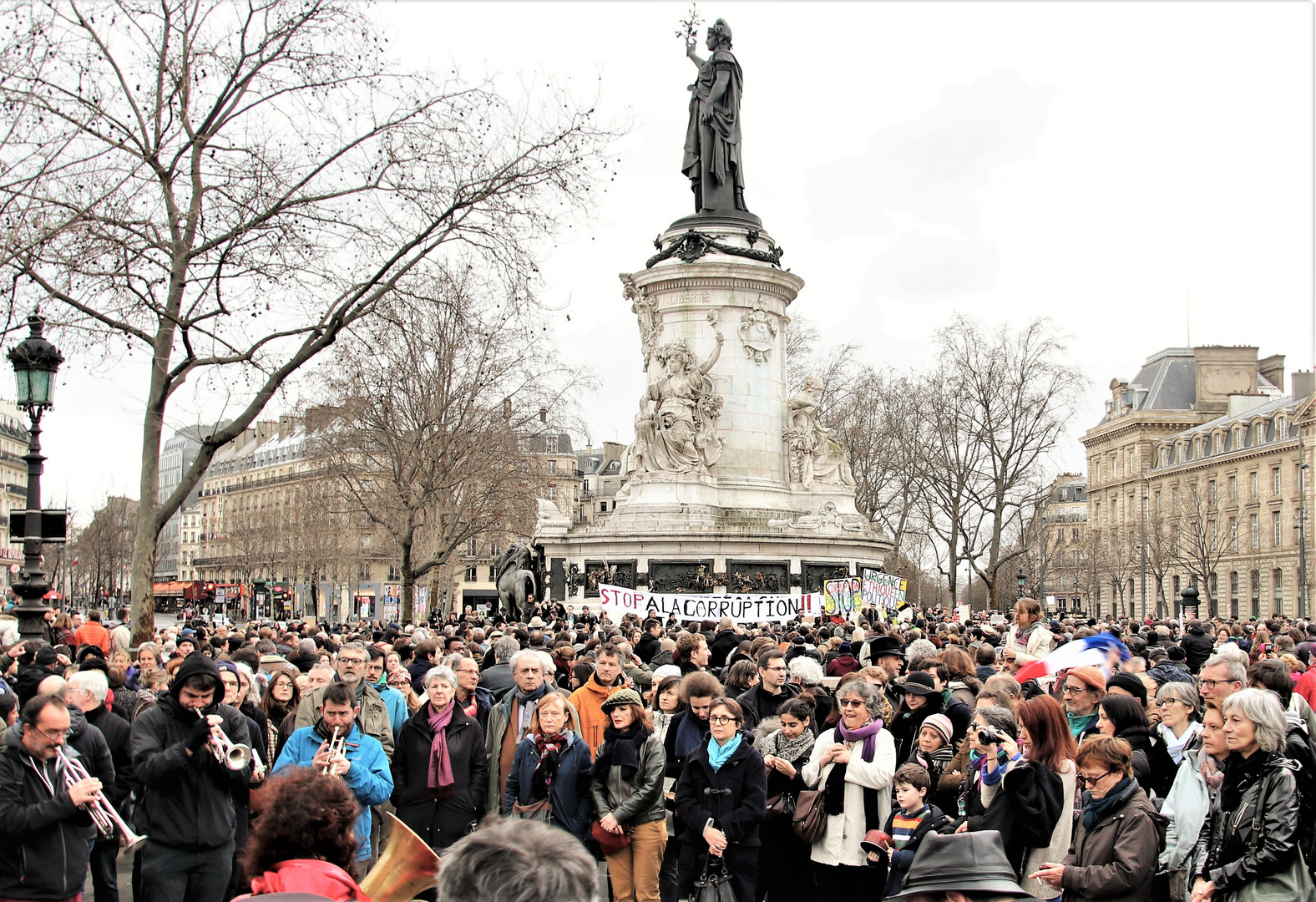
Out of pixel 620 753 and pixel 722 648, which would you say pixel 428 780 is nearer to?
pixel 620 753

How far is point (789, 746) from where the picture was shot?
7.64 meters

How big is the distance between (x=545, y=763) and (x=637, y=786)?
1.78 ft

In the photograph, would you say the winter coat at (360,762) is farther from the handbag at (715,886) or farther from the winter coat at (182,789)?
the handbag at (715,886)

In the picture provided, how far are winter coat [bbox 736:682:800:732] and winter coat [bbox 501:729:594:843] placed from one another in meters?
1.34

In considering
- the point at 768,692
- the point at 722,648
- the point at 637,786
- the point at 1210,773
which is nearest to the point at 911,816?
the point at 1210,773

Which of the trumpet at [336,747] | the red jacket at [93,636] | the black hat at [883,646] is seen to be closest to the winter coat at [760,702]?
the black hat at [883,646]

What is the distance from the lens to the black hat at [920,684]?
7.99 m

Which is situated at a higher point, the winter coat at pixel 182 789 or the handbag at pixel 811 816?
the winter coat at pixel 182 789

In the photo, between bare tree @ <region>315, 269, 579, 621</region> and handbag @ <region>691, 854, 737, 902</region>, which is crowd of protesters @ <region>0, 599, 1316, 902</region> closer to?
handbag @ <region>691, 854, 737, 902</region>

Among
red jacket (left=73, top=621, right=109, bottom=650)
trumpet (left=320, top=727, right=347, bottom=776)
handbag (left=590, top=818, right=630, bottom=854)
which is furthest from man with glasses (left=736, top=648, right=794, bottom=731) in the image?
red jacket (left=73, top=621, right=109, bottom=650)

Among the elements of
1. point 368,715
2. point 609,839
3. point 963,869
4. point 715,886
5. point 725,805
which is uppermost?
point 963,869

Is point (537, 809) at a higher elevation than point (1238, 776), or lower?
lower

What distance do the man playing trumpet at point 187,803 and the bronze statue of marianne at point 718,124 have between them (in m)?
26.0

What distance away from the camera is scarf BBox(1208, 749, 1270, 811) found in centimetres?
555
